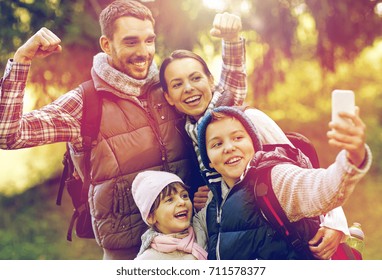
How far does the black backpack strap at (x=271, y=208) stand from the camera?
5.41 feet

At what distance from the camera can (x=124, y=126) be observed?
2.06 m

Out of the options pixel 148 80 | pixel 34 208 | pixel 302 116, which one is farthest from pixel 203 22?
pixel 34 208

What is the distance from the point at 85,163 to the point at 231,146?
58cm

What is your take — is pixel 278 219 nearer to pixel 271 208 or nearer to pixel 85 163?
pixel 271 208

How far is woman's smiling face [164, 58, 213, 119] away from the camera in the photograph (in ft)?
6.60

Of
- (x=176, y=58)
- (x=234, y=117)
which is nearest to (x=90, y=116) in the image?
(x=176, y=58)

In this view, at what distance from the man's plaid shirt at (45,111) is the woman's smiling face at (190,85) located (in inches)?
4.3

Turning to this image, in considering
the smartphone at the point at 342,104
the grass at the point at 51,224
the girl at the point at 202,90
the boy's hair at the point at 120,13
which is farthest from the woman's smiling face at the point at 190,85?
the grass at the point at 51,224

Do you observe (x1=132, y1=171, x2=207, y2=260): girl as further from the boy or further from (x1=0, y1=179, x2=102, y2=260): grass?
(x1=0, y1=179, x2=102, y2=260): grass

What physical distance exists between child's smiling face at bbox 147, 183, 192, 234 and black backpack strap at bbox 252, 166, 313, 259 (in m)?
0.33

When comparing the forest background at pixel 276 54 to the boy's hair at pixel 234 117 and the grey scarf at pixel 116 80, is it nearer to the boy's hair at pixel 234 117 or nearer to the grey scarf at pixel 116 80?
the grey scarf at pixel 116 80

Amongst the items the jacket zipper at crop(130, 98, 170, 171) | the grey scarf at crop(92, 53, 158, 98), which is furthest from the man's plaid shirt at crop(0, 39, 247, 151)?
the jacket zipper at crop(130, 98, 170, 171)

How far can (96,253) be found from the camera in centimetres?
245

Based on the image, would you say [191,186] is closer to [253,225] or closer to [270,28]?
[253,225]
